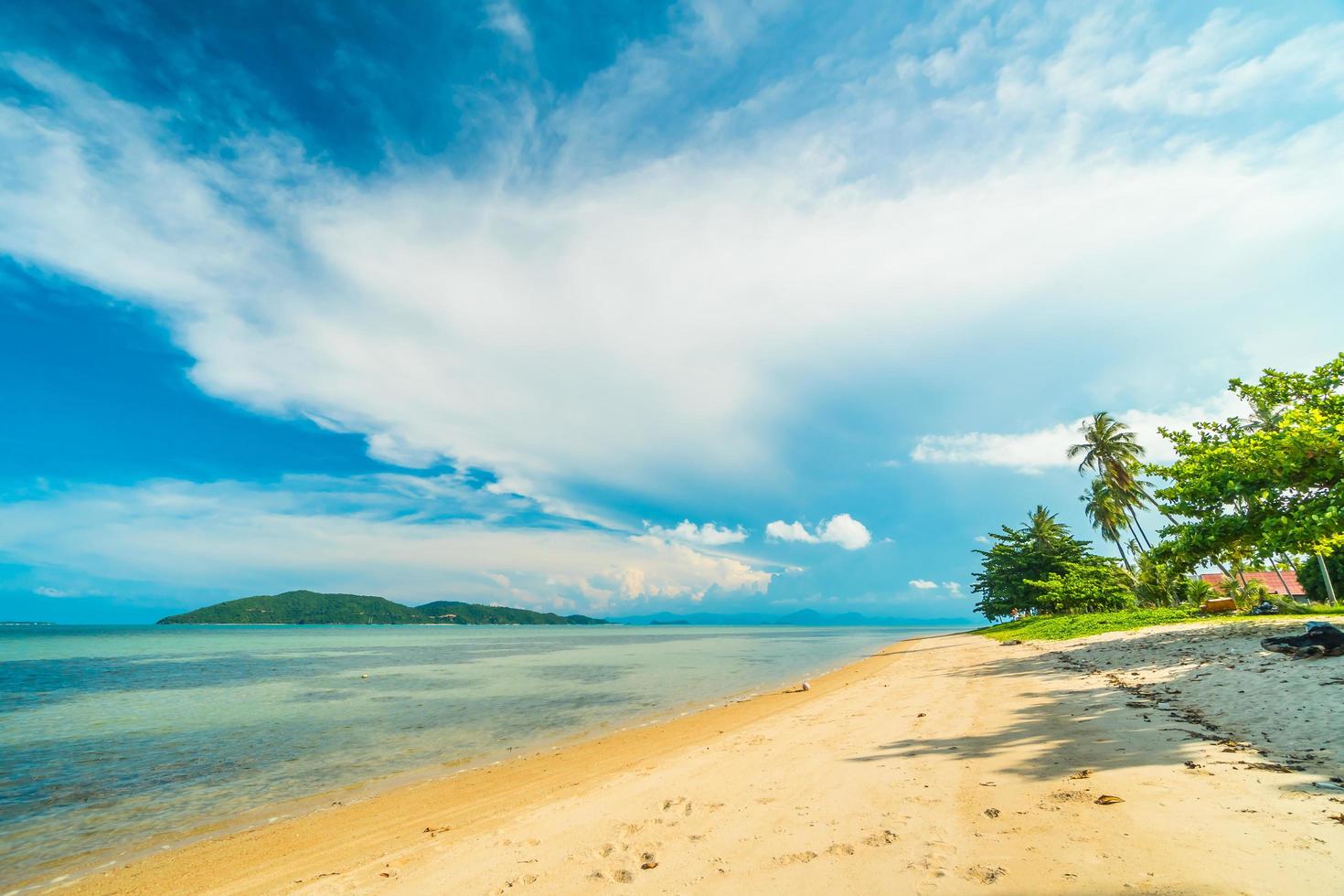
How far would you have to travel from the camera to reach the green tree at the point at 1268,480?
12.2 meters

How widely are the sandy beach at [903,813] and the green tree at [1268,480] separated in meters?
3.07

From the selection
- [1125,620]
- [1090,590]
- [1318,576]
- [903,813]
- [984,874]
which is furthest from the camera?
[1090,590]

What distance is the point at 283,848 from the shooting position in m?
8.61

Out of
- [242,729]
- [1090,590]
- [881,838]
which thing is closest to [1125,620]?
[1090,590]

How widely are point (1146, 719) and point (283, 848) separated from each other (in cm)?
1445

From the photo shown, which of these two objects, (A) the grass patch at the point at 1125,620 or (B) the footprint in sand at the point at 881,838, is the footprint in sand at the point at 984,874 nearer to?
(B) the footprint in sand at the point at 881,838

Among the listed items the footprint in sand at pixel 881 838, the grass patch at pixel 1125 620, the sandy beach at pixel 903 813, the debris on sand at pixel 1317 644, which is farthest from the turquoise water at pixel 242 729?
the debris on sand at pixel 1317 644

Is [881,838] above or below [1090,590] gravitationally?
below

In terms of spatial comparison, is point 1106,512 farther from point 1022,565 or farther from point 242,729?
point 242,729

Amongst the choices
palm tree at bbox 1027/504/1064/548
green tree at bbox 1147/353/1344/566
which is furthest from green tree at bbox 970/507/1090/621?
green tree at bbox 1147/353/1344/566

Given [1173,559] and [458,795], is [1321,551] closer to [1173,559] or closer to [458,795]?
[1173,559]

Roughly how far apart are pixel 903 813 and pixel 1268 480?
47.2 ft

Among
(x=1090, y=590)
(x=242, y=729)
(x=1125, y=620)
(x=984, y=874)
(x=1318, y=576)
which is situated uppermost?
(x=1318, y=576)

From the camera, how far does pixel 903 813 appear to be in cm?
643
